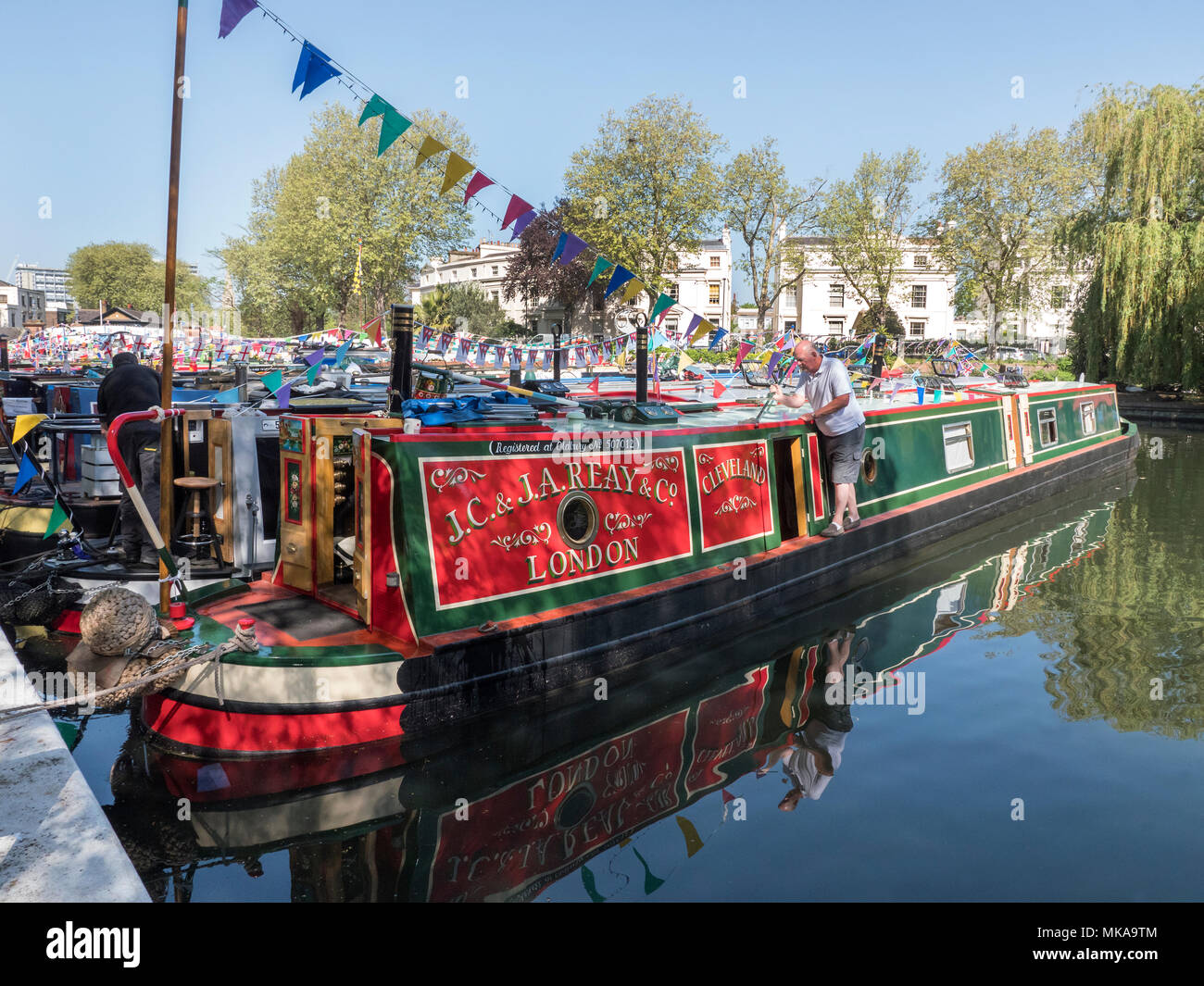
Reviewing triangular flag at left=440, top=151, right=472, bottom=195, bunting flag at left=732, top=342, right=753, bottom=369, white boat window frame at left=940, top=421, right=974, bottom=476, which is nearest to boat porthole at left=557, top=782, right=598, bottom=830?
triangular flag at left=440, top=151, right=472, bottom=195

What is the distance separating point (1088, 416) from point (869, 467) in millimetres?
8990

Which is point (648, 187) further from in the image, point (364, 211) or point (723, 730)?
point (723, 730)

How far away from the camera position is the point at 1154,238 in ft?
73.3

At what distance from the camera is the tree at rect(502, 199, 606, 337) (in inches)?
1802

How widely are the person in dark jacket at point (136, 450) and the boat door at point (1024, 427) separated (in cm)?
1147

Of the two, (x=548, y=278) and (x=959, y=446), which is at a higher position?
(x=548, y=278)

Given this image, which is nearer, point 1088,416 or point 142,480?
point 142,480

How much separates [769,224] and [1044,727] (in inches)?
1542

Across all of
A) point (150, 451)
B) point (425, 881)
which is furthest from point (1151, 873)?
point (150, 451)

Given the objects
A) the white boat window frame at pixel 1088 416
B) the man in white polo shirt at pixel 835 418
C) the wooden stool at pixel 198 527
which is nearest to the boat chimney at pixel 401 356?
the wooden stool at pixel 198 527

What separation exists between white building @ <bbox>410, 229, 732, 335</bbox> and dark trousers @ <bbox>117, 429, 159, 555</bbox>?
3085cm

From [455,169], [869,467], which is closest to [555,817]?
[455,169]

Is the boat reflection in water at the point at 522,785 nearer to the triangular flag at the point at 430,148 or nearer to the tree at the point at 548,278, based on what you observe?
the triangular flag at the point at 430,148

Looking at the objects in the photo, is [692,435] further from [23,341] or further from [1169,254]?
[23,341]
